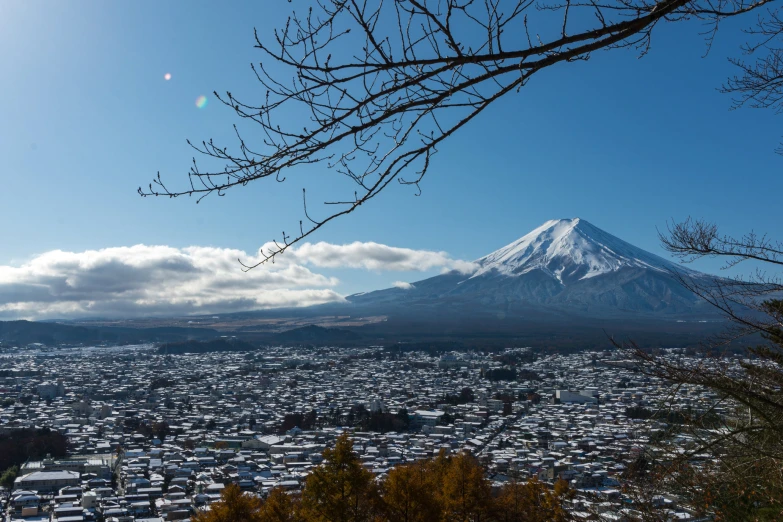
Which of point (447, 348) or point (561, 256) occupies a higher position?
point (561, 256)

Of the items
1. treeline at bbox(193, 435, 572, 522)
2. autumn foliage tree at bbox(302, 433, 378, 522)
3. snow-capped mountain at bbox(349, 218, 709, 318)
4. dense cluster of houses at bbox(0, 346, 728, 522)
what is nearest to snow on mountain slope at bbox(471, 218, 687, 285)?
snow-capped mountain at bbox(349, 218, 709, 318)

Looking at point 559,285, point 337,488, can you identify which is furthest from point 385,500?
point 559,285

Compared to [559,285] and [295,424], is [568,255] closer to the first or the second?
[559,285]

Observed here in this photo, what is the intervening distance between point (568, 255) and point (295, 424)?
11996cm

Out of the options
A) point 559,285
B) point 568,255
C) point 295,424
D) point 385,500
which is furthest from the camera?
point 568,255

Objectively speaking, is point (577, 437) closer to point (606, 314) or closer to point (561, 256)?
point (606, 314)

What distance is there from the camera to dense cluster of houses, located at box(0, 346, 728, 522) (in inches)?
512

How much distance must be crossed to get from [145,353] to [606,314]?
7568 cm

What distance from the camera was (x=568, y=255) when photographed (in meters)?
134

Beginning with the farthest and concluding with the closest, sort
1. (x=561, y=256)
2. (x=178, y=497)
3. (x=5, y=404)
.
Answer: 1. (x=561, y=256)
2. (x=5, y=404)
3. (x=178, y=497)

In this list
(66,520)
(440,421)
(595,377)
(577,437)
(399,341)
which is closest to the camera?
(66,520)

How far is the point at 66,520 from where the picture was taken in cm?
1157

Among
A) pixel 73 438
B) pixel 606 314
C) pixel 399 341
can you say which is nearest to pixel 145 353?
pixel 399 341

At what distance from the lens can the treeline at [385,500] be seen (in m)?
7.62
